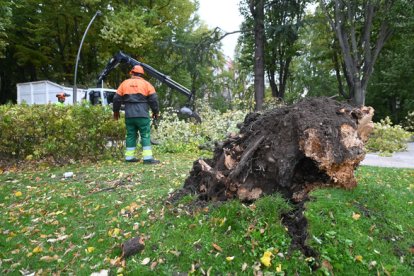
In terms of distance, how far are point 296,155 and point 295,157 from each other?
24mm

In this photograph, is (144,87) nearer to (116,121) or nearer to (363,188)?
(116,121)

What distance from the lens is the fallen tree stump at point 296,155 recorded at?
12.1 feet

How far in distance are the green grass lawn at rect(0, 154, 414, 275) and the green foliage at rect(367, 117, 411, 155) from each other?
6.98 meters

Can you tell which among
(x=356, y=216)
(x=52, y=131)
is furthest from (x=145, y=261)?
(x=52, y=131)

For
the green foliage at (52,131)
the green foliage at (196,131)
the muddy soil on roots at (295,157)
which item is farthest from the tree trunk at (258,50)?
the muddy soil on roots at (295,157)

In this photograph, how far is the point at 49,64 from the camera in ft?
93.7

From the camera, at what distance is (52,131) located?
25.7 ft

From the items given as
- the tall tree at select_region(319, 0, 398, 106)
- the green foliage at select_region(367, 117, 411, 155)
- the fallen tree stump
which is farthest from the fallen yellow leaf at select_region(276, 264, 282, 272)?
the tall tree at select_region(319, 0, 398, 106)

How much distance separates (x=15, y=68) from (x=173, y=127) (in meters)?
26.5

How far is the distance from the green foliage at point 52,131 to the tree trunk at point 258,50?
36.4 ft

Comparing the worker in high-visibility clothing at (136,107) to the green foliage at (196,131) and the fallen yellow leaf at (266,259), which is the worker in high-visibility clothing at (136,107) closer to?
the green foliage at (196,131)

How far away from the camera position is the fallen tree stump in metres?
3.69

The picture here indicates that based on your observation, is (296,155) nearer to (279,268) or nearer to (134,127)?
(279,268)

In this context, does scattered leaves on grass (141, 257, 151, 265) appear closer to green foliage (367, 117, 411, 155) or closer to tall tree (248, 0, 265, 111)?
green foliage (367, 117, 411, 155)
